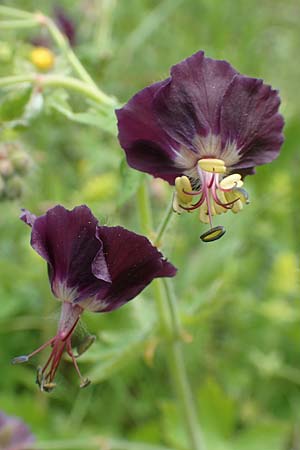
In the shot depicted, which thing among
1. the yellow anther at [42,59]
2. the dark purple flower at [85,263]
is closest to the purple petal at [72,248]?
the dark purple flower at [85,263]

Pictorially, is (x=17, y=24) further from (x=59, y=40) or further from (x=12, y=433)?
(x=12, y=433)

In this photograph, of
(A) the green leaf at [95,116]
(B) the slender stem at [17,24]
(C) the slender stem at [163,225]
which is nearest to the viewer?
(C) the slender stem at [163,225]

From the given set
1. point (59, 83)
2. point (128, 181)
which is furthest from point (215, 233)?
point (59, 83)

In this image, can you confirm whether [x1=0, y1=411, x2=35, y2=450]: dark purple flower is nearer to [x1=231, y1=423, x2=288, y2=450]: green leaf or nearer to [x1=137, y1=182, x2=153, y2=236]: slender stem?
[x1=231, y1=423, x2=288, y2=450]: green leaf

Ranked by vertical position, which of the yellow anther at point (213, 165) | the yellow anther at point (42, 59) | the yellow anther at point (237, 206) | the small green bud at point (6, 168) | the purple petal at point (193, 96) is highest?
the yellow anther at point (42, 59)

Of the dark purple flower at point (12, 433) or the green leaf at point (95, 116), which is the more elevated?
the green leaf at point (95, 116)

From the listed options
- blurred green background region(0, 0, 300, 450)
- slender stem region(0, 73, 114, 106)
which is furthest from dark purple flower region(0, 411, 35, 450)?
slender stem region(0, 73, 114, 106)

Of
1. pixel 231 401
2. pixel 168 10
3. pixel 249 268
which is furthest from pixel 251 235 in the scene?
pixel 168 10

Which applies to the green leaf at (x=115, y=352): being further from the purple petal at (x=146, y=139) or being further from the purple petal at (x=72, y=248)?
the purple petal at (x=146, y=139)
